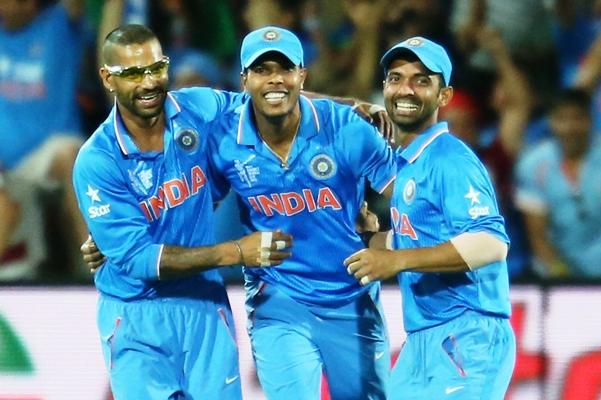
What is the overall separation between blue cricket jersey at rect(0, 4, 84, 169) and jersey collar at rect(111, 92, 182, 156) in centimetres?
264

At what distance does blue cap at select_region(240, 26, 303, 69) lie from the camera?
539 cm

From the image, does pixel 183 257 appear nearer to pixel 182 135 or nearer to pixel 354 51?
pixel 182 135

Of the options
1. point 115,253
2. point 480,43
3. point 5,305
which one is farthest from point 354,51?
point 115,253

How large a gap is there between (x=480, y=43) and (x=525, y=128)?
0.59 meters

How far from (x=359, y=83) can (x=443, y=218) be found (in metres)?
3.18

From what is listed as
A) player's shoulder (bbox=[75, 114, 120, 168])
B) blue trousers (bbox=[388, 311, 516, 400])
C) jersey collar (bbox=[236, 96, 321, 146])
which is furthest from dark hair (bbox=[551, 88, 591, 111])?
player's shoulder (bbox=[75, 114, 120, 168])

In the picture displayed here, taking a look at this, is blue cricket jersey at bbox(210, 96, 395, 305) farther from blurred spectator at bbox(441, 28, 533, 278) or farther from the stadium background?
blurred spectator at bbox(441, 28, 533, 278)

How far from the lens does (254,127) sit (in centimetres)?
559

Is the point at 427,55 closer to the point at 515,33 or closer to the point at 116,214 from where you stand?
the point at 116,214

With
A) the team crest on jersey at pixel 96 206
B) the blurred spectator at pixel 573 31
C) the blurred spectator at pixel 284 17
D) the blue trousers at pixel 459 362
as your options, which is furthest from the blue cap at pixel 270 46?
the blurred spectator at pixel 573 31

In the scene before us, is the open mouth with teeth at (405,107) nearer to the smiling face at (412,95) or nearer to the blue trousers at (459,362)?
the smiling face at (412,95)

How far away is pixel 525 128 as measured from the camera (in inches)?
311

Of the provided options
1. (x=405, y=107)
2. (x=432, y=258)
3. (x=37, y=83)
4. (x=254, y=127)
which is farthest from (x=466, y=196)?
(x=37, y=83)

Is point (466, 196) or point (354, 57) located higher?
point (354, 57)
